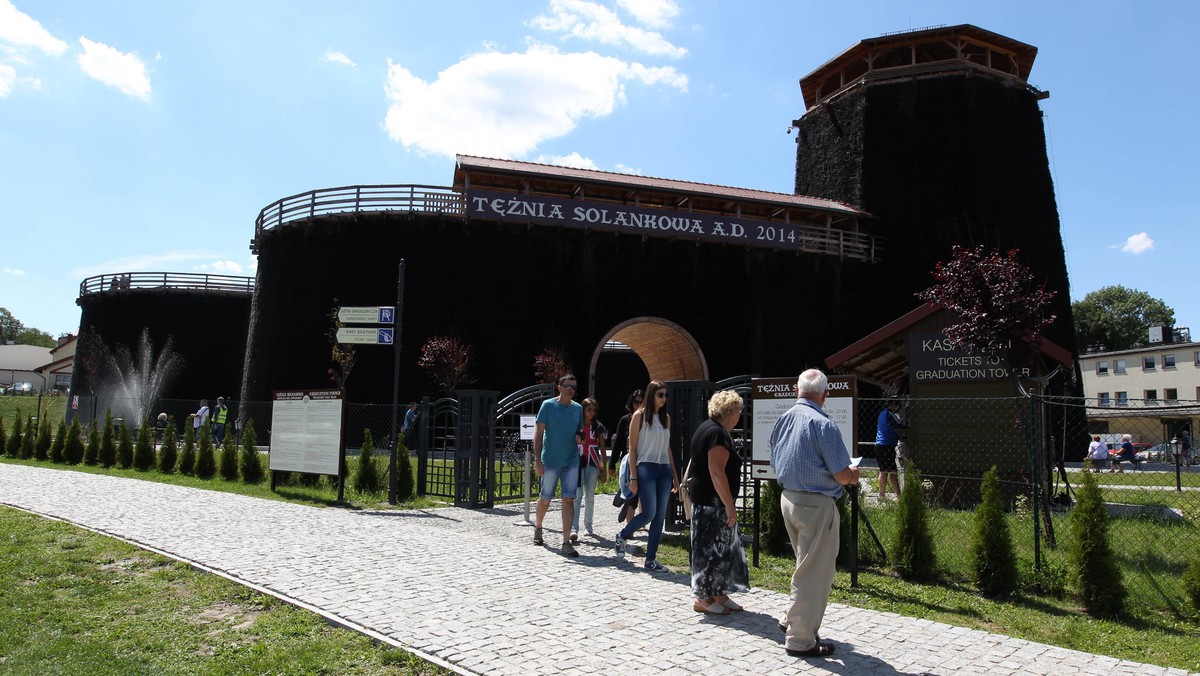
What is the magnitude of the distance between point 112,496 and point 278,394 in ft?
8.80

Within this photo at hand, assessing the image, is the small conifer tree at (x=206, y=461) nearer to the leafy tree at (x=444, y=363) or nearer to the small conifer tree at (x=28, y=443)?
the small conifer tree at (x=28, y=443)

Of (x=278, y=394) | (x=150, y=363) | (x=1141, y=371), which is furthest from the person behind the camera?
(x=1141, y=371)

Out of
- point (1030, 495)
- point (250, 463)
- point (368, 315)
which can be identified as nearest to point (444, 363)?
point (250, 463)

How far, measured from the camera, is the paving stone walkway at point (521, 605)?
14.8ft

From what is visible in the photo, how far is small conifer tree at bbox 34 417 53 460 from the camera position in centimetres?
1897

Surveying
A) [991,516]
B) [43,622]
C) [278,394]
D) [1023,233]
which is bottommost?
[43,622]

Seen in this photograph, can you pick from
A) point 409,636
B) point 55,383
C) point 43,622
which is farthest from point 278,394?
point 55,383

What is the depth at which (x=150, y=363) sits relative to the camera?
3344 cm

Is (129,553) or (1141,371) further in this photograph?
(1141,371)

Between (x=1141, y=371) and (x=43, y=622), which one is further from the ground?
(x=1141, y=371)

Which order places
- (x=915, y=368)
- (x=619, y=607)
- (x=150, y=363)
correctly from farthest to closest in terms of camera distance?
(x=150, y=363), (x=915, y=368), (x=619, y=607)

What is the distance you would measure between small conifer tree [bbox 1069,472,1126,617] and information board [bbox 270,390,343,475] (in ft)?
29.9

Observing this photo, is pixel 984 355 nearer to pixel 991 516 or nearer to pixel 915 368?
pixel 915 368

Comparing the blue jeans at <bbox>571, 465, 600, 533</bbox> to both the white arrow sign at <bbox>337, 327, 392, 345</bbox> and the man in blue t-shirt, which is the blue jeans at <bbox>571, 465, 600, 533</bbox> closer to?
the man in blue t-shirt
